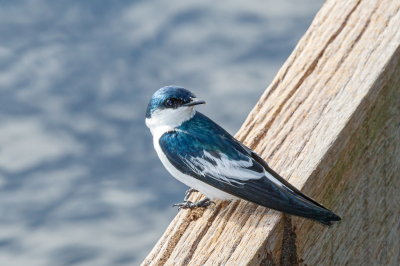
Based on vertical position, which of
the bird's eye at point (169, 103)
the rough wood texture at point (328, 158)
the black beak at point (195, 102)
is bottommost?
the rough wood texture at point (328, 158)

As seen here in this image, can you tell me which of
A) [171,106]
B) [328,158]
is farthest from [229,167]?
[171,106]

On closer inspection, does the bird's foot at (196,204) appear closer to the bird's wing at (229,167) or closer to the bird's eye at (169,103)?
the bird's wing at (229,167)

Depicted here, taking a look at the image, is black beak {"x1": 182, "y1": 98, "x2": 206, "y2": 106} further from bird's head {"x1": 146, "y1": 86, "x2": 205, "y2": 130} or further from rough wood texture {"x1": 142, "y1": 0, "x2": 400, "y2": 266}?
rough wood texture {"x1": 142, "y1": 0, "x2": 400, "y2": 266}

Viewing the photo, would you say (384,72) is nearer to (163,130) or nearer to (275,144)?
(275,144)

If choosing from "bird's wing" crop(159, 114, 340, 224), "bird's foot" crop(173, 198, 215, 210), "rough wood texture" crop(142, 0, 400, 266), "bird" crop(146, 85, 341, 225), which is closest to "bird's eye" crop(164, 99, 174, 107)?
"bird" crop(146, 85, 341, 225)

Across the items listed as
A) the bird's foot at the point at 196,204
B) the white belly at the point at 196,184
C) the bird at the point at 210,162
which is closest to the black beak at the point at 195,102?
the bird at the point at 210,162

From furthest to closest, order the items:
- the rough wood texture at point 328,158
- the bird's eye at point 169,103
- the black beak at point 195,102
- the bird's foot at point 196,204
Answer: the bird's eye at point 169,103, the black beak at point 195,102, the bird's foot at point 196,204, the rough wood texture at point 328,158

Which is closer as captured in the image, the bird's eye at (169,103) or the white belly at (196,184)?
the white belly at (196,184)

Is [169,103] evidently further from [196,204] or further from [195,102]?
[196,204]
